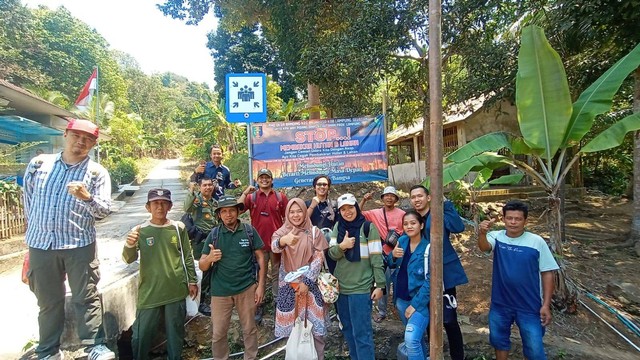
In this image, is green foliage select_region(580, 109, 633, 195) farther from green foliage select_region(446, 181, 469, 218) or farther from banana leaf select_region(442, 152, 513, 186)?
banana leaf select_region(442, 152, 513, 186)

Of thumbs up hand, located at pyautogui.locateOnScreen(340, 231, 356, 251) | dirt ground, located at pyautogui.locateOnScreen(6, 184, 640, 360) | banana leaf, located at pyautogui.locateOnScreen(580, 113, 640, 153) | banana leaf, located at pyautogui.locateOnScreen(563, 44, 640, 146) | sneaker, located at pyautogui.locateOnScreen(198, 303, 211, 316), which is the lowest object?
dirt ground, located at pyautogui.locateOnScreen(6, 184, 640, 360)

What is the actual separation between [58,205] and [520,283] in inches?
143

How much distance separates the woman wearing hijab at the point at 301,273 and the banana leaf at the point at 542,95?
248 cm

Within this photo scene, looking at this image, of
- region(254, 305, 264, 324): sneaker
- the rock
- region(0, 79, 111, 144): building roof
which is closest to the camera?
region(254, 305, 264, 324): sneaker

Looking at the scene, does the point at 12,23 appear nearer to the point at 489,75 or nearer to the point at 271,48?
the point at 271,48

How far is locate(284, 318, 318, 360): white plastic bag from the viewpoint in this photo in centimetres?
294

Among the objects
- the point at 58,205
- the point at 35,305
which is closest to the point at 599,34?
the point at 58,205

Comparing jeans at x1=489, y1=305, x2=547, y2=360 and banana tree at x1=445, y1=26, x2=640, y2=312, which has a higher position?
banana tree at x1=445, y1=26, x2=640, y2=312

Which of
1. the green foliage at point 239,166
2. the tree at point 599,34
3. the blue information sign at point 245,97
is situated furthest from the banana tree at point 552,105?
the green foliage at point 239,166

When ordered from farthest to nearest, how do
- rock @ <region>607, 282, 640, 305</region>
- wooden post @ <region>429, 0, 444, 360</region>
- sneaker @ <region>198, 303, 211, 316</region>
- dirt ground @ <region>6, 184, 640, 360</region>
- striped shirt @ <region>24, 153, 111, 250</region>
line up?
rock @ <region>607, 282, 640, 305</region> < sneaker @ <region>198, 303, 211, 316</region> < dirt ground @ <region>6, 184, 640, 360</region> < striped shirt @ <region>24, 153, 111, 250</region> < wooden post @ <region>429, 0, 444, 360</region>

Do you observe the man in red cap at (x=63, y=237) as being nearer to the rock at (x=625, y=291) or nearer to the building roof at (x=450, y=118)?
the rock at (x=625, y=291)

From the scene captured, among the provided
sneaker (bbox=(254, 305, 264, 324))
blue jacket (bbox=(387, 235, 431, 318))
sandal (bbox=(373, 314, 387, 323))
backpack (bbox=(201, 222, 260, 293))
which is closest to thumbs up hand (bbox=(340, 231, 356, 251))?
blue jacket (bbox=(387, 235, 431, 318))

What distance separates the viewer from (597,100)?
3705 mm

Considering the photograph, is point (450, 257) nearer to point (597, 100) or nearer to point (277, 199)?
point (277, 199)
